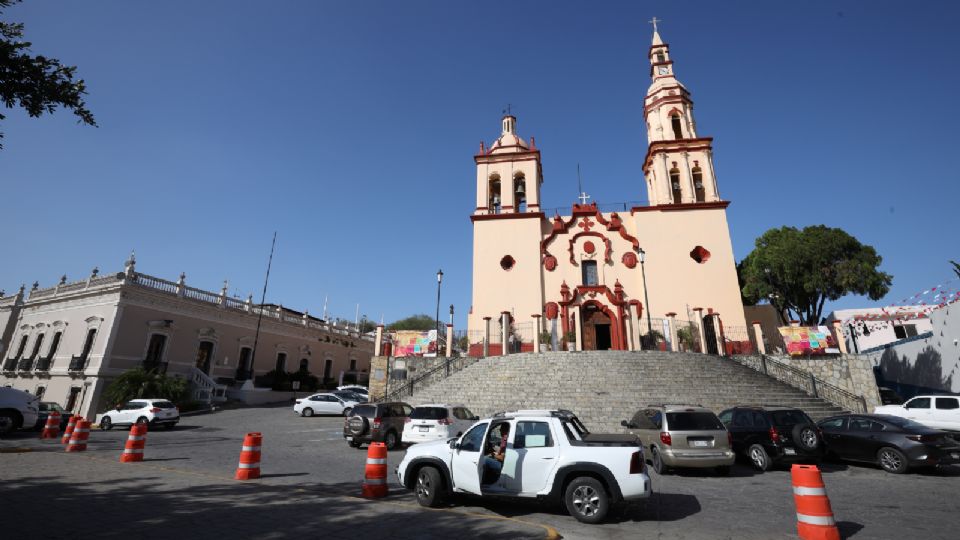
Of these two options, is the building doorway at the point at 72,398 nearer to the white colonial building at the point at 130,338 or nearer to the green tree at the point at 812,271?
the white colonial building at the point at 130,338

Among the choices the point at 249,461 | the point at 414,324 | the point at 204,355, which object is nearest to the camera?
the point at 249,461

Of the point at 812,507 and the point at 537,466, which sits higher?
the point at 537,466

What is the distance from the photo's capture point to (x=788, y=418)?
34.4ft

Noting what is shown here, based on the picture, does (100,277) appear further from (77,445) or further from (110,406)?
(77,445)

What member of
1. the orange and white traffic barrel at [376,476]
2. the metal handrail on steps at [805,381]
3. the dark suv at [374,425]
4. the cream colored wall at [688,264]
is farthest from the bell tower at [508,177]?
the orange and white traffic barrel at [376,476]

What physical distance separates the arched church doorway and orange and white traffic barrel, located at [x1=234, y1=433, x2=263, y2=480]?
73.5 feet

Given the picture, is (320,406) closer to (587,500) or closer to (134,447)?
(134,447)

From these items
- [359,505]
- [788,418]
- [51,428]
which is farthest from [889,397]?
[51,428]

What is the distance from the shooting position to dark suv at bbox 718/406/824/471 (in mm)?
9945

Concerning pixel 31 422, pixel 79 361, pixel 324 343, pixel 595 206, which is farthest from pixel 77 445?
pixel 595 206

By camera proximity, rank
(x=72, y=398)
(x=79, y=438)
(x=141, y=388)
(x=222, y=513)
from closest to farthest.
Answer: (x=222, y=513) → (x=79, y=438) → (x=141, y=388) → (x=72, y=398)

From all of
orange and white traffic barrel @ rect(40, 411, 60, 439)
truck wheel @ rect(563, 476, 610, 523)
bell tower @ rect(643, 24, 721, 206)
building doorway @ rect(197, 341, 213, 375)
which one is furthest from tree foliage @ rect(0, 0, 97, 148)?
bell tower @ rect(643, 24, 721, 206)

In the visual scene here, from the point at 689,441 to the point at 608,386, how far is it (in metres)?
9.54

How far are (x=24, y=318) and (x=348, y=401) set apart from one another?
1060 inches
